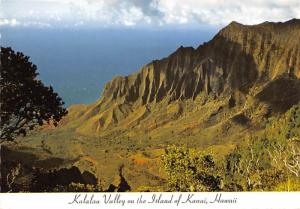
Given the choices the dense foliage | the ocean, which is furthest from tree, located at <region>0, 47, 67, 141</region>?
the dense foliage

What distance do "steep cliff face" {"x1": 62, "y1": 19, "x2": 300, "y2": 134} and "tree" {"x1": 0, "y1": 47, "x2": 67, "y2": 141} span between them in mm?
674

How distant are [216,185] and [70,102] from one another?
11.6 ft

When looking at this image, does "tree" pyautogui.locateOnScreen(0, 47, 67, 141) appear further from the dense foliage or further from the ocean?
the dense foliage

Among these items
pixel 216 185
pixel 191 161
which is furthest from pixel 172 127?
pixel 216 185

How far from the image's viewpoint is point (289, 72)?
17.3 meters

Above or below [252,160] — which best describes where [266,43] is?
above

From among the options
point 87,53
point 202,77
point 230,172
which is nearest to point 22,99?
point 87,53

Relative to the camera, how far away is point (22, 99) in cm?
1324

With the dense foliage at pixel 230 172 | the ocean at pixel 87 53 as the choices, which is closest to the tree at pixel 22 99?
the ocean at pixel 87 53

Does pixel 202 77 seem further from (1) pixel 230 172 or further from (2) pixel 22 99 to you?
(2) pixel 22 99

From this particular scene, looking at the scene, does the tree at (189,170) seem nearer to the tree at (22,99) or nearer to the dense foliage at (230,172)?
the dense foliage at (230,172)

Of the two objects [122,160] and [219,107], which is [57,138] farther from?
[219,107]

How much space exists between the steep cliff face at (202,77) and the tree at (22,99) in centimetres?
67

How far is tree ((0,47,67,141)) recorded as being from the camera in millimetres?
12851
